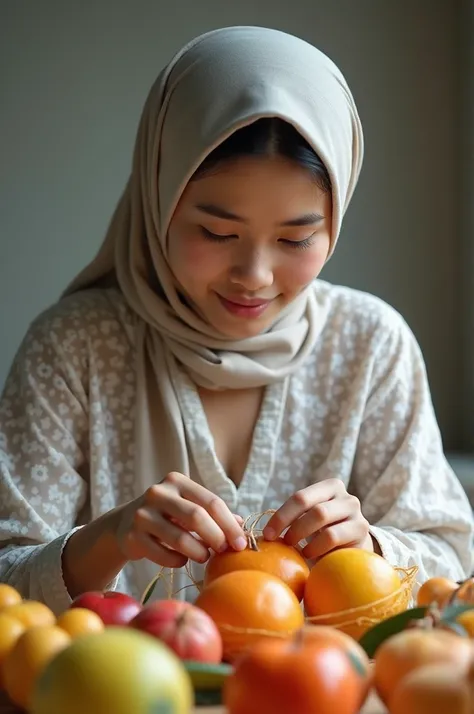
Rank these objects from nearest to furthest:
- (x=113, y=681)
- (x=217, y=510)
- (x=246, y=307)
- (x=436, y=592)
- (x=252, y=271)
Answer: (x=113, y=681)
(x=436, y=592)
(x=217, y=510)
(x=252, y=271)
(x=246, y=307)

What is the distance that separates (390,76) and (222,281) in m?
1.12

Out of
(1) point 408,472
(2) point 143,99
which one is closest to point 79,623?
(1) point 408,472

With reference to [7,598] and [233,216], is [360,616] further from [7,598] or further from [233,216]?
[233,216]

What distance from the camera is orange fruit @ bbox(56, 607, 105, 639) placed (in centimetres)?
59

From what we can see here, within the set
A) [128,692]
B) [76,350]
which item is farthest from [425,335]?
[128,692]

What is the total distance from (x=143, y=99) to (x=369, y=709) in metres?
1.77

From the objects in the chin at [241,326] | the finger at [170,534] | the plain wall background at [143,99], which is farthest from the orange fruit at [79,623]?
the plain wall background at [143,99]

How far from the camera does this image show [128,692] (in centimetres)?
43

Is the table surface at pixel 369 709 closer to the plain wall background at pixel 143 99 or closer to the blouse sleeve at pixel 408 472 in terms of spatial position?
the blouse sleeve at pixel 408 472

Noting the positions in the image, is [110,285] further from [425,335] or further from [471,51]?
[471,51]

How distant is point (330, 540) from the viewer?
2.89 feet

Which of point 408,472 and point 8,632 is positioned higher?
point 8,632

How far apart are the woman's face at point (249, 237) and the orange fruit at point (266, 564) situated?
1.45ft

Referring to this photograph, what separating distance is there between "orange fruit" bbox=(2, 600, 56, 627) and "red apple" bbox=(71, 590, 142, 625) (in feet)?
0.12
